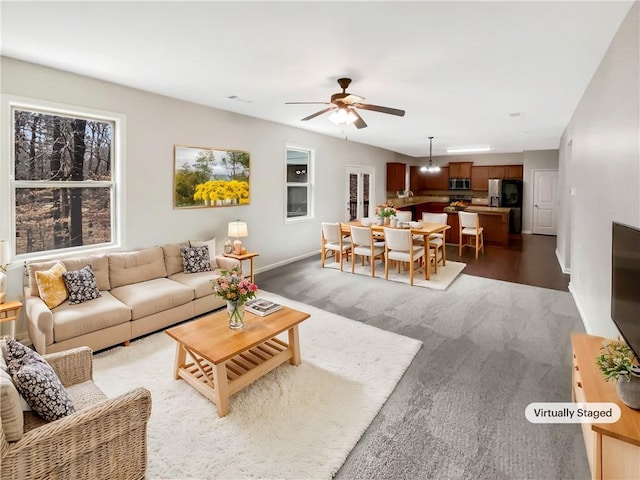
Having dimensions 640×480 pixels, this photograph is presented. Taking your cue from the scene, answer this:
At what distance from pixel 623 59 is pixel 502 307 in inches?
113

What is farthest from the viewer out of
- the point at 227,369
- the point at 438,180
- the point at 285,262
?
the point at 438,180

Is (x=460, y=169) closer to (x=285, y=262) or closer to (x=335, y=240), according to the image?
(x=335, y=240)

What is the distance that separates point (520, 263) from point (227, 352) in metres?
6.25

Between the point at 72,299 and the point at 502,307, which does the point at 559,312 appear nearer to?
the point at 502,307

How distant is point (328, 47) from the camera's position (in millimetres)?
2730

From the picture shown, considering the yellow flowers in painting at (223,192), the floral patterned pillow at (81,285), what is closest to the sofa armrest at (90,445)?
the floral patterned pillow at (81,285)

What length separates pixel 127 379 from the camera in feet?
8.78

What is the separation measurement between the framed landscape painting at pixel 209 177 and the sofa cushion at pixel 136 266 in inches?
33.1

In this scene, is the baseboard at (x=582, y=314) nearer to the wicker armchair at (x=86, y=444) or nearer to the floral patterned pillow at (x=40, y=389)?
the wicker armchair at (x=86, y=444)

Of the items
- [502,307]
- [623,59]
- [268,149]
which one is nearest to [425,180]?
[268,149]

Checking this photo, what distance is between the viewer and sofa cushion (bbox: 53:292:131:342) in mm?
2805

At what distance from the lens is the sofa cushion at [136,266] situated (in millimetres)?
3689

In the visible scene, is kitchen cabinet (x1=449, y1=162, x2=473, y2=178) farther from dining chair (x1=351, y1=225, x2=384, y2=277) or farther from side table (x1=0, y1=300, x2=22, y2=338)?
side table (x1=0, y1=300, x2=22, y2=338)

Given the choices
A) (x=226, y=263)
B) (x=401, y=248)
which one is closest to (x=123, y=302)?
(x=226, y=263)
